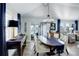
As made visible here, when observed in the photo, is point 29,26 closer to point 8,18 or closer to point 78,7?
point 8,18

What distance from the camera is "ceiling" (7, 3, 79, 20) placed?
2.48 m

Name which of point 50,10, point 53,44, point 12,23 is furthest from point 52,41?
point 12,23

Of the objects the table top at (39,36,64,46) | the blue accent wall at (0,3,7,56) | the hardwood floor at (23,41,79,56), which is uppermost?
the blue accent wall at (0,3,7,56)

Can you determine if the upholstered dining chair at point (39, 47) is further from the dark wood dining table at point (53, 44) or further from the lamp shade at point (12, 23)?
the lamp shade at point (12, 23)

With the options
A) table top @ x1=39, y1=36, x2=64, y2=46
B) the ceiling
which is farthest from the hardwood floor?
the ceiling

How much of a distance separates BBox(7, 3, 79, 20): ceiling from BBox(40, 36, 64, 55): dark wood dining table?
0.44 meters

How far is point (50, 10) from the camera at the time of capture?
8.11 feet

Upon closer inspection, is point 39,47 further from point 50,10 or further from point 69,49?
point 50,10

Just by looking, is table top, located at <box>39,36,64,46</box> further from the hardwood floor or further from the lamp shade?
the lamp shade

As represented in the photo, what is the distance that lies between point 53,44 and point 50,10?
67 centimetres

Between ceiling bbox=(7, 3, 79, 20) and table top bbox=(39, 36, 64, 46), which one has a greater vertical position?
ceiling bbox=(7, 3, 79, 20)

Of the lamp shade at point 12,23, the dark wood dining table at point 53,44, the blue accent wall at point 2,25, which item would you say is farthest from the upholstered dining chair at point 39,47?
the blue accent wall at point 2,25

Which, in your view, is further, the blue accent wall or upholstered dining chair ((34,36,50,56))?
upholstered dining chair ((34,36,50,56))

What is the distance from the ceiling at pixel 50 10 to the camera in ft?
8.15
